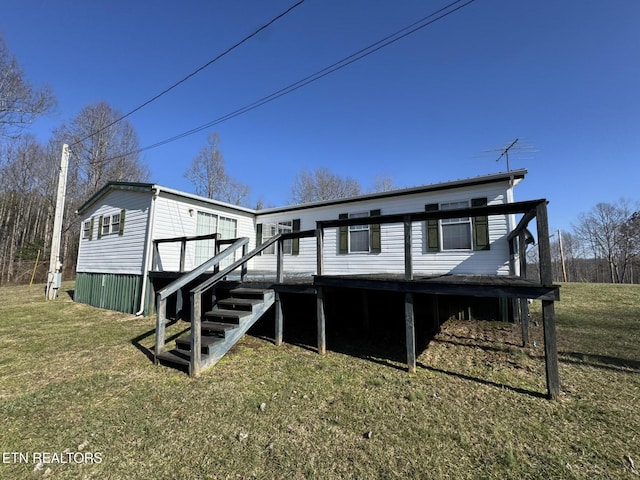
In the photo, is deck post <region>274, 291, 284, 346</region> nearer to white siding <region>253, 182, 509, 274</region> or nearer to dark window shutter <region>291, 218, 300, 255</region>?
white siding <region>253, 182, 509, 274</region>

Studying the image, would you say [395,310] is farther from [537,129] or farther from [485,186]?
[537,129]

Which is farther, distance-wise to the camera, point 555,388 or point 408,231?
point 408,231

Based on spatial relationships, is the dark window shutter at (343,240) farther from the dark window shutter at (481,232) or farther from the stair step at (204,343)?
the stair step at (204,343)

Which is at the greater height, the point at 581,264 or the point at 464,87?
the point at 464,87

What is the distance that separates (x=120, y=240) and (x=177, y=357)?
7.50 metres

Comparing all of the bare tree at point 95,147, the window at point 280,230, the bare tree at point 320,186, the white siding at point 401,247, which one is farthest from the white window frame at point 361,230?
the bare tree at point 95,147

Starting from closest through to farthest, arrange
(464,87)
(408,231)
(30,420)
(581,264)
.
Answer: (30,420) < (408,231) < (464,87) < (581,264)

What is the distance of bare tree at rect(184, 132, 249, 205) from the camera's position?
2488 centimetres

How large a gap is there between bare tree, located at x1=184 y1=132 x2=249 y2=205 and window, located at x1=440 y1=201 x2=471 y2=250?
20630mm

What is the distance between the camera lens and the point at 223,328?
4.49 meters

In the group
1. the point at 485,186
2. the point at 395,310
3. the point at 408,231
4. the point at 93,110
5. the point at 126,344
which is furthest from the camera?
the point at 93,110

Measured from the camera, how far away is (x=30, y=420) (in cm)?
290

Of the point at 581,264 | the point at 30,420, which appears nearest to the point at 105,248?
the point at 30,420

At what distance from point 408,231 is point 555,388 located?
8.06ft
